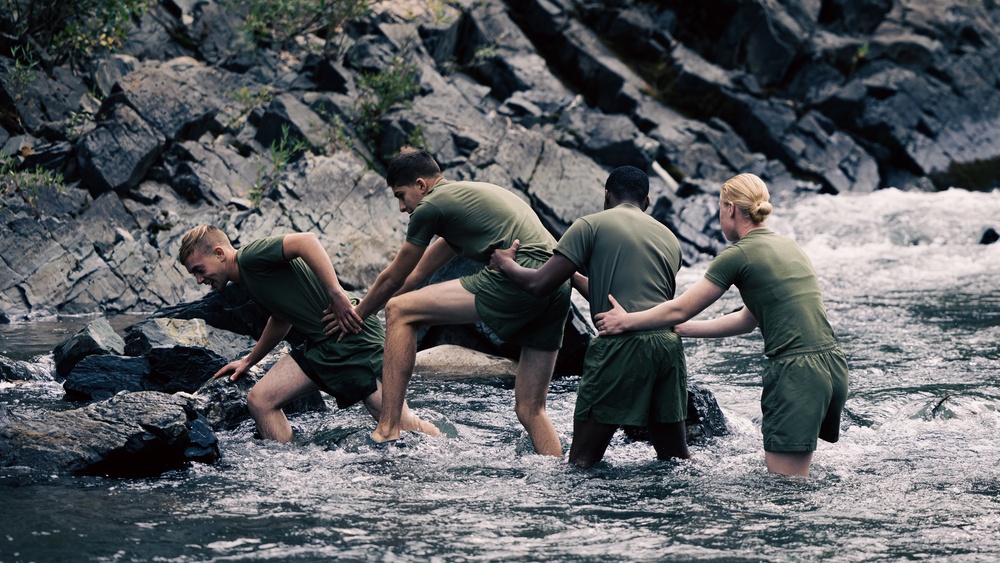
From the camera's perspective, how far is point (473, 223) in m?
6.93

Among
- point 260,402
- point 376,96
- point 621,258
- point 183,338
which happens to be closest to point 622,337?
point 621,258

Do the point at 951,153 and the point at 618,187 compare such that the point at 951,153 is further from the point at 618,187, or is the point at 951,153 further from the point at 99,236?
the point at 618,187

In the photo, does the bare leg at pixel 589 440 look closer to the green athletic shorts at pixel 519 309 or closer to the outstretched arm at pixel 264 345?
the green athletic shorts at pixel 519 309

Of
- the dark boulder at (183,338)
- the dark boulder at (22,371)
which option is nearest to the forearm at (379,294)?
the dark boulder at (183,338)

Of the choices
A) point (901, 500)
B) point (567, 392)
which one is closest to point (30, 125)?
point (567, 392)

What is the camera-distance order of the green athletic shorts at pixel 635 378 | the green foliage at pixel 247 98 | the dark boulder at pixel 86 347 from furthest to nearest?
the green foliage at pixel 247 98, the dark boulder at pixel 86 347, the green athletic shorts at pixel 635 378

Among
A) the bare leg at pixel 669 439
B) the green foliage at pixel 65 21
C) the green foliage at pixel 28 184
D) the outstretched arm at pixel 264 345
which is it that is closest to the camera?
the bare leg at pixel 669 439

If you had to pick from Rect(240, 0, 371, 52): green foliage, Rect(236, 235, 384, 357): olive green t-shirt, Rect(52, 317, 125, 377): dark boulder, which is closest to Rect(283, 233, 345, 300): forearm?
Rect(236, 235, 384, 357): olive green t-shirt

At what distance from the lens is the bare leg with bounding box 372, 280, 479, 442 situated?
6.80 m

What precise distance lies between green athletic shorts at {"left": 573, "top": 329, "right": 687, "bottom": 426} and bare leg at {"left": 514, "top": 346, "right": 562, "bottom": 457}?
629 mm

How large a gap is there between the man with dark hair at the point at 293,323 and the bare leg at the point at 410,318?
1.13 ft

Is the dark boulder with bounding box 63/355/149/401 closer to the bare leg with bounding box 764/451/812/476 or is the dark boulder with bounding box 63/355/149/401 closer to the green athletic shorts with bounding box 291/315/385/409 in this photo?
the green athletic shorts with bounding box 291/315/385/409

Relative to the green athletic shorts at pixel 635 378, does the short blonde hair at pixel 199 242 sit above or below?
above

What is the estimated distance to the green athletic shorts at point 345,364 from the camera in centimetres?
720
